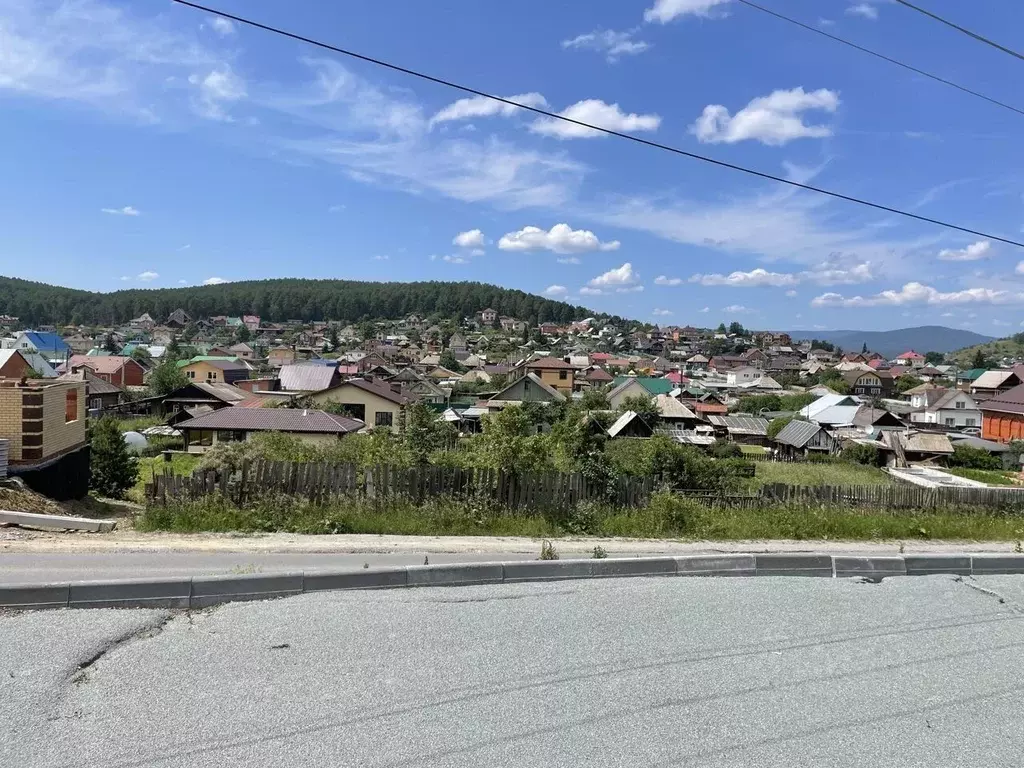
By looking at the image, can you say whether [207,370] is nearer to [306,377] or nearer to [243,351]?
[306,377]

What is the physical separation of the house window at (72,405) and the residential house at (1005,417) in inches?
2224

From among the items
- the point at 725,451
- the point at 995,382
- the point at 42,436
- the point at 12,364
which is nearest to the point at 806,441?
the point at 725,451

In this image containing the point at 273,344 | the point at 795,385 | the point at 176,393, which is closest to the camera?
the point at 176,393

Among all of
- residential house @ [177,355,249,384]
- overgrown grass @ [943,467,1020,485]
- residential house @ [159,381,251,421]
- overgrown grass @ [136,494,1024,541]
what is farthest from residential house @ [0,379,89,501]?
residential house @ [177,355,249,384]

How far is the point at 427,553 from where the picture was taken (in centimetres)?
892

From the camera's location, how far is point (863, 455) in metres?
44.7

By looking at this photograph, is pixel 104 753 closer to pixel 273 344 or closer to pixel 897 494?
pixel 897 494

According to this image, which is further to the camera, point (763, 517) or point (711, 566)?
point (763, 517)

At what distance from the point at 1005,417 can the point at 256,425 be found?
52.1m

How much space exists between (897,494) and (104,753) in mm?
15227

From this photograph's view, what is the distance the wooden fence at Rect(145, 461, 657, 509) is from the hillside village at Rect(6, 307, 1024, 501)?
4.09 m

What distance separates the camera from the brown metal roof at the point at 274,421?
108ft

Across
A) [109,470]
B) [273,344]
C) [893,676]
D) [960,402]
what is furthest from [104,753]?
[273,344]

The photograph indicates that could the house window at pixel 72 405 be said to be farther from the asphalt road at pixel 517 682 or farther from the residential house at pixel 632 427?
the residential house at pixel 632 427
